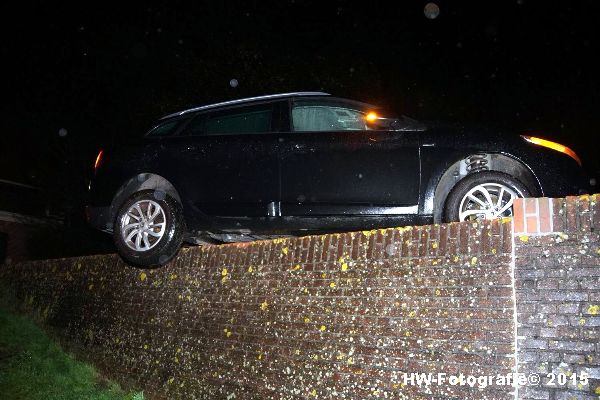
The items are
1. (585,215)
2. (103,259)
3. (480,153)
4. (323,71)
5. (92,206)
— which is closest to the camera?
(585,215)

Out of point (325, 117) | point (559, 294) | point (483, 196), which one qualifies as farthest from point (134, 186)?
point (559, 294)

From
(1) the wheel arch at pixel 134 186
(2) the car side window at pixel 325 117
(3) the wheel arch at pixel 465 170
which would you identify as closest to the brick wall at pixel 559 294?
(3) the wheel arch at pixel 465 170

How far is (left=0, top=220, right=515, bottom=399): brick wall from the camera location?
3.12 m

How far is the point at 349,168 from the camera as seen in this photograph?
14.8ft

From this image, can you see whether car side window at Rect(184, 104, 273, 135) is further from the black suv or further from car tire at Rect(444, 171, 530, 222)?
car tire at Rect(444, 171, 530, 222)

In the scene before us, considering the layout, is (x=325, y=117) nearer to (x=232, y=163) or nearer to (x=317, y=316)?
(x=232, y=163)

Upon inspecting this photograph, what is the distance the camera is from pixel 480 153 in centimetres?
434

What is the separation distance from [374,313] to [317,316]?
53 cm

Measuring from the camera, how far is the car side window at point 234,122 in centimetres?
504

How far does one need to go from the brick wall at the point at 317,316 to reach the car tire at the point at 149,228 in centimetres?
26

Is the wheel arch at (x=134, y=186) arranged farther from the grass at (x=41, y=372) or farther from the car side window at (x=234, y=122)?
the grass at (x=41, y=372)

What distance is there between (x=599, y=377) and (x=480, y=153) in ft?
7.17

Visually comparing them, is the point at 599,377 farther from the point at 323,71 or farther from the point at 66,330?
the point at 323,71

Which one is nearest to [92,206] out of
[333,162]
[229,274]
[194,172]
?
[194,172]
